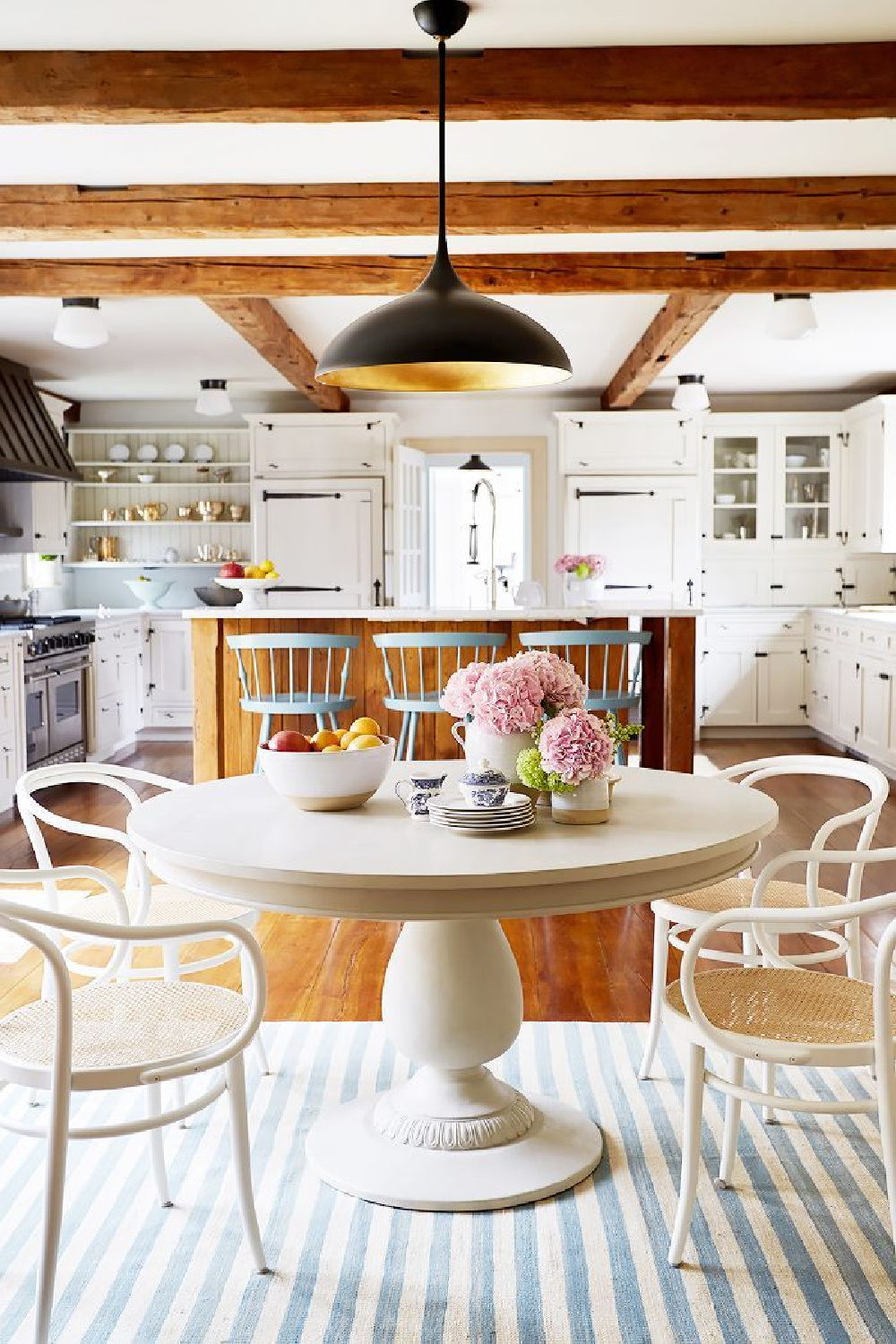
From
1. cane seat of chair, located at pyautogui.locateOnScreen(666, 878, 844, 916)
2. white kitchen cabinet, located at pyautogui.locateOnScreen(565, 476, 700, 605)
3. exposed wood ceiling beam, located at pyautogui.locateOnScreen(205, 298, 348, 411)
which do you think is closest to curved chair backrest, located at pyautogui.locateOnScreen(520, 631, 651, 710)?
exposed wood ceiling beam, located at pyautogui.locateOnScreen(205, 298, 348, 411)

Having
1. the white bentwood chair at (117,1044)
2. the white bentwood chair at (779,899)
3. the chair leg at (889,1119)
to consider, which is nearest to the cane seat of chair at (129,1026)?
the white bentwood chair at (117,1044)

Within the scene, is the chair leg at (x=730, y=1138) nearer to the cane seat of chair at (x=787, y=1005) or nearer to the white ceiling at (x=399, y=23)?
the cane seat of chair at (x=787, y=1005)

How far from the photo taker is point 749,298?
5988 millimetres

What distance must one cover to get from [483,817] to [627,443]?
22.4 feet

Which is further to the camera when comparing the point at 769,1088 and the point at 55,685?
the point at 55,685

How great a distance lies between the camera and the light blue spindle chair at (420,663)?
4797 millimetres

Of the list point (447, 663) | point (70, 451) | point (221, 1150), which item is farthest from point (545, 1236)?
point (70, 451)

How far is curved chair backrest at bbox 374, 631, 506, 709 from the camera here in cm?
481

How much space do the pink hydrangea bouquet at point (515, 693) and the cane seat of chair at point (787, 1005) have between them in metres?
0.59

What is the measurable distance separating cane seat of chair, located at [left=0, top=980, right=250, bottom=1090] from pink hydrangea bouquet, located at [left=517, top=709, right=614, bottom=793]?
693 millimetres

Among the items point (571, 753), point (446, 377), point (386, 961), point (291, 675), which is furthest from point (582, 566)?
point (571, 753)

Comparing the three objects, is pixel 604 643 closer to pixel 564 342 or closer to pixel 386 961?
pixel 386 961

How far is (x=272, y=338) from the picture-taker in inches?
246

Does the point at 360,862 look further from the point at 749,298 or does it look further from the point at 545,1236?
the point at 749,298
